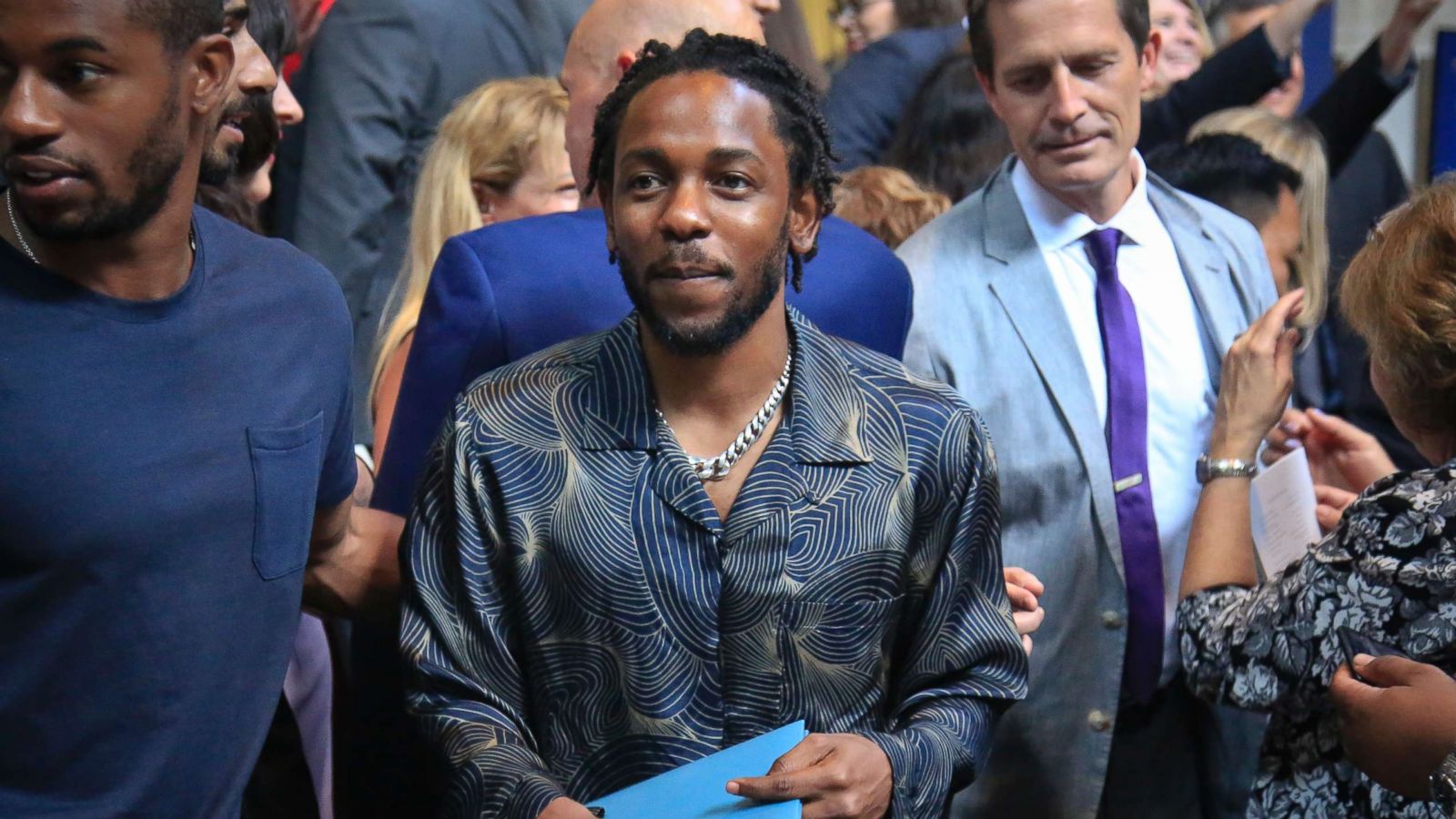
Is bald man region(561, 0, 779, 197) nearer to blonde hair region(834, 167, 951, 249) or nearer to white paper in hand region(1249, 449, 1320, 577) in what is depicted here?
blonde hair region(834, 167, 951, 249)

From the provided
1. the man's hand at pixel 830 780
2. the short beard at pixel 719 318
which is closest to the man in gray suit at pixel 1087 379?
the short beard at pixel 719 318

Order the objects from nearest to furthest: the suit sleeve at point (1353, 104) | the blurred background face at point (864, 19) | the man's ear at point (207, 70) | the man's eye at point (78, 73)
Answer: the man's eye at point (78, 73), the man's ear at point (207, 70), the suit sleeve at point (1353, 104), the blurred background face at point (864, 19)

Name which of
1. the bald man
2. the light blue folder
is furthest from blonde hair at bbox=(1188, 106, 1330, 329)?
the light blue folder

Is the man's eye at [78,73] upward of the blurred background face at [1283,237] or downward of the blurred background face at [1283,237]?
upward

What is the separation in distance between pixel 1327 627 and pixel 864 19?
4.08 metres

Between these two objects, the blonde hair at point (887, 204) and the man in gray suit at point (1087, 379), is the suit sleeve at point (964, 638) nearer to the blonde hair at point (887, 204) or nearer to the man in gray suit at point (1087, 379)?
the man in gray suit at point (1087, 379)

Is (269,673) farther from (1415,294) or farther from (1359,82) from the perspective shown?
(1359,82)

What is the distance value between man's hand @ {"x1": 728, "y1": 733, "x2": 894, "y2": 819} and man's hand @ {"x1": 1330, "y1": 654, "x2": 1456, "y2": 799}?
0.65 meters

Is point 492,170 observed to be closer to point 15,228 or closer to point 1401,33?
point 15,228

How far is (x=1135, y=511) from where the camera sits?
2811 millimetres

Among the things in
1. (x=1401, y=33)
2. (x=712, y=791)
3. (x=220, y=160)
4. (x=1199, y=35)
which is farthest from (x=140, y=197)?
(x=1199, y=35)

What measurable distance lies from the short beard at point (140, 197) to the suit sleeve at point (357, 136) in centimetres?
226

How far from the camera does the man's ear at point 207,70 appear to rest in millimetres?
1795

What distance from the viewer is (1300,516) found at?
8.97 ft
